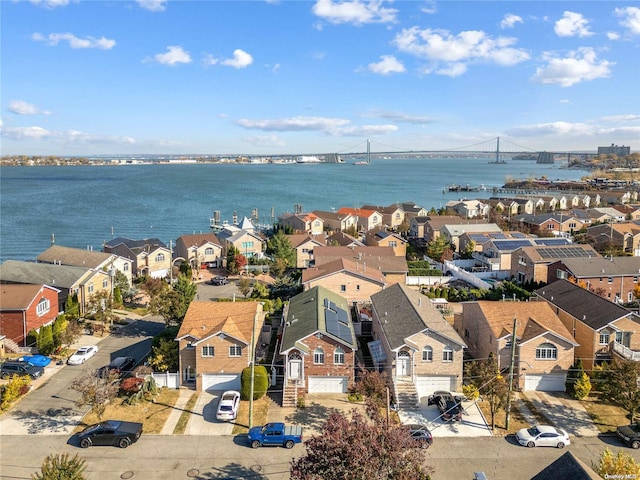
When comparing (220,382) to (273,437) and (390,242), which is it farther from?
(390,242)

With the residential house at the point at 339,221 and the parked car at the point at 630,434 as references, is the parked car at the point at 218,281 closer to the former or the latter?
the residential house at the point at 339,221

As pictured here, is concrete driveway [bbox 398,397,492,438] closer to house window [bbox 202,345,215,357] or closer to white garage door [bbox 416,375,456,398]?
white garage door [bbox 416,375,456,398]

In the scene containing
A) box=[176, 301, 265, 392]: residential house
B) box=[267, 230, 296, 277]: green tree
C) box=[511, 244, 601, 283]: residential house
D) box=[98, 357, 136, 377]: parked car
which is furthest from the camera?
box=[267, 230, 296, 277]: green tree

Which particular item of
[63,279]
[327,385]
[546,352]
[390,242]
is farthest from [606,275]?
[63,279]

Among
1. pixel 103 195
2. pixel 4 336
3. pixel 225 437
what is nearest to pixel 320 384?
pixel 225 437

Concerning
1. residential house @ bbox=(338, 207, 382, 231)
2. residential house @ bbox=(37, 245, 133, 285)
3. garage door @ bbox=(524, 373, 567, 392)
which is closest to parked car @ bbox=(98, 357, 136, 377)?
residential house @ bbox=(37, 245, 133, 285)

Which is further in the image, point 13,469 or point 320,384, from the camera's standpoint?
point 320,384

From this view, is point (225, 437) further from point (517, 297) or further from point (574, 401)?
point (517, 297)

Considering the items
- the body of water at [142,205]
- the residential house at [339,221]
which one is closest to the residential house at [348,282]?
the residential house at [339,221]
